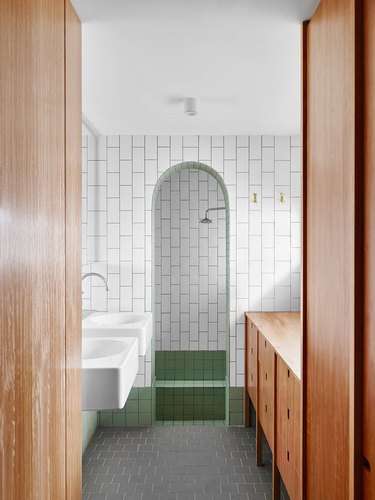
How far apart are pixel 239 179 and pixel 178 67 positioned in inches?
61.4

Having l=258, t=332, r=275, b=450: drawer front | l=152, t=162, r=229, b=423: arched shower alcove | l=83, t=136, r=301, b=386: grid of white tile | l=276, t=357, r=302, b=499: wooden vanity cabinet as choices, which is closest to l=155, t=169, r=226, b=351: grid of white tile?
l=152, t=162, r=229, b=423: arched shower alcove

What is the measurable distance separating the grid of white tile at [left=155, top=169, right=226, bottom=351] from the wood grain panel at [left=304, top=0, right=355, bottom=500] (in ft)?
11.0

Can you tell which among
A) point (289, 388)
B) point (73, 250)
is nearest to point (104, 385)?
point (73, 250)

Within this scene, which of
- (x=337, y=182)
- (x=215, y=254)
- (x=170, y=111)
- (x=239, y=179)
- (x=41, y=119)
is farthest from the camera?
(x=215, y=254)

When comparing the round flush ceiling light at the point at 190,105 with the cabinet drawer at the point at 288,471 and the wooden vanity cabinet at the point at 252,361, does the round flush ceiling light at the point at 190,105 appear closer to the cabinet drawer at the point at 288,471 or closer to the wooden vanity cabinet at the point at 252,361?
the wooden vanity cabinet at the point at 252,361

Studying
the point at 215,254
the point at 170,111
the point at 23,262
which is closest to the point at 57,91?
the point at 23,262

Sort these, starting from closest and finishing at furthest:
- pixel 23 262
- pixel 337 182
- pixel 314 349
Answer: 1. pixel 23 262
2. pixel 337 182
3. pixel 314 349

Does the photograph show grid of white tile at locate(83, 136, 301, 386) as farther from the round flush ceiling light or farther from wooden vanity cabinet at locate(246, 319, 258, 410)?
the round flush ceiling light

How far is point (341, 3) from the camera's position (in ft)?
4.61

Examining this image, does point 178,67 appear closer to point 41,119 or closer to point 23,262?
point 41,119

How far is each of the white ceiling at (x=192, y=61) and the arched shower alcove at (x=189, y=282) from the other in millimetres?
1849

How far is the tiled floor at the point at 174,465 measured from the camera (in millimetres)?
2705

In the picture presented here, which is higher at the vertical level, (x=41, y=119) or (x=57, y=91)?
(x=57, y=91)

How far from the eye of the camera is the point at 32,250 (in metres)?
1.24
